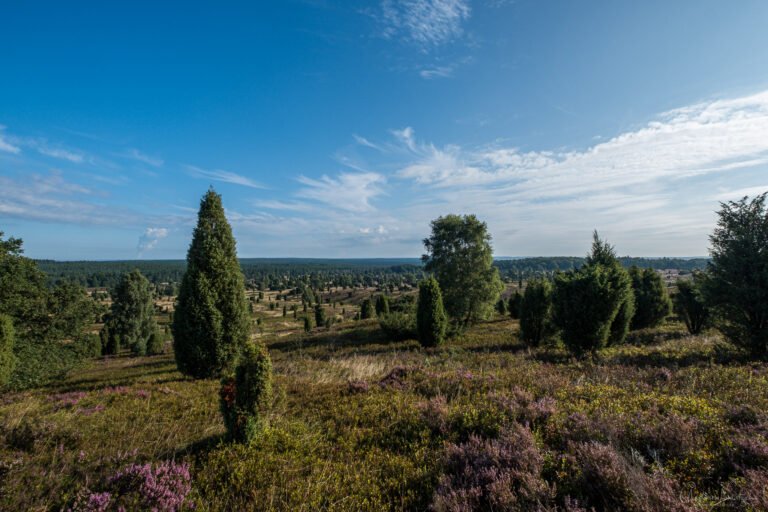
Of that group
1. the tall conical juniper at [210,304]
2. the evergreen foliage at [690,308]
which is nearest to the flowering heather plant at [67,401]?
the tall conical juniper at [210,304]

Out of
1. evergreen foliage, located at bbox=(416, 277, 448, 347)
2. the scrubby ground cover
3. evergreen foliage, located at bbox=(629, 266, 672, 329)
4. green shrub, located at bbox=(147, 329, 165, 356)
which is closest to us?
the scrubby ground cover

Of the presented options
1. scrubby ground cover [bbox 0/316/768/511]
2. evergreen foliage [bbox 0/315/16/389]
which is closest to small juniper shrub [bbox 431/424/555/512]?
scrubby ground cover [bbox 0/316/768/511]

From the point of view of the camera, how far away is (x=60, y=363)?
61.0 feet

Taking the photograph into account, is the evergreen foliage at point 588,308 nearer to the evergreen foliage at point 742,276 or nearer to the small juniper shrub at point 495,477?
the evergreen foliage at point 742,276

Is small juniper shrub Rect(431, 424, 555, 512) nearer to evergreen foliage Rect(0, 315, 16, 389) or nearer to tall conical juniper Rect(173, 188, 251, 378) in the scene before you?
tall conical juniper Rect(173, 188, 251, 378)

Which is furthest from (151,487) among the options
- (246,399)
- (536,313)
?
(536,313)

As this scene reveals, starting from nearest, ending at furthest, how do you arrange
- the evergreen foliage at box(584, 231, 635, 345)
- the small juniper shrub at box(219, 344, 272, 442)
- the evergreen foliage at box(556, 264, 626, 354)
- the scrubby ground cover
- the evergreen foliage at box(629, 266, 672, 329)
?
1. the scrubby ground cover
2. the small juniper shrub at box(219, 344, 272, 442)
3. the evergreen foliage at box(556, 264, 626, 354)
4. the evergreen foliage at box(584, 231, 635, 345)
5. the evergreen foliage at box(629, 266, 672, 329)

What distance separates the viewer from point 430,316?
20.0 metres

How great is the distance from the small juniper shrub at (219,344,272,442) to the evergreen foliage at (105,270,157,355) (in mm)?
48386

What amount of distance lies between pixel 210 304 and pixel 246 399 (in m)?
7.39

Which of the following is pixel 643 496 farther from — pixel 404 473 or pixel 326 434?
pixel 326 434

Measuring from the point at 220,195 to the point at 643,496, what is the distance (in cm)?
1481

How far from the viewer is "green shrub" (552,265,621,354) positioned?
507 inches

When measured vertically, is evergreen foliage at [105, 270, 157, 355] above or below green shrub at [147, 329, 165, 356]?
above
